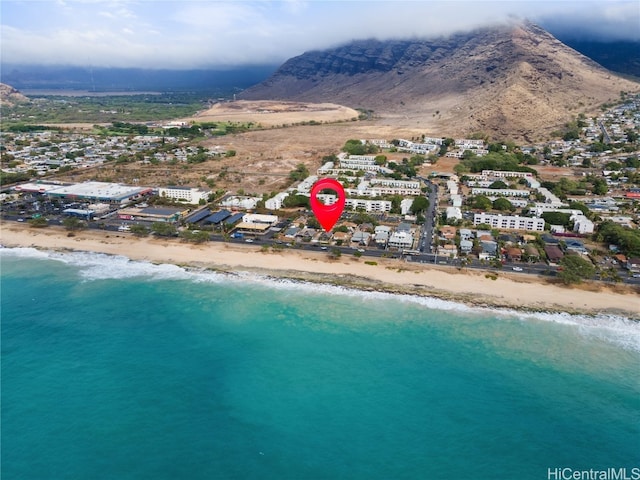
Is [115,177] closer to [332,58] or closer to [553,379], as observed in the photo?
[553,379]

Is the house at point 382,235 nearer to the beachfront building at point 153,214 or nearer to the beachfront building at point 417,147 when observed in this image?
the beachfront building at point 153,214

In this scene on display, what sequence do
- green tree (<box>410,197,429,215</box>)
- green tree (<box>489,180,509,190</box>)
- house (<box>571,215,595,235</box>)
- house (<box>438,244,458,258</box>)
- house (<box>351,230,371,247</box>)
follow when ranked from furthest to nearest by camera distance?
green tree (<box>489,180,509,190</box>)
green tree (<box>410,197,429,215</box>)
house (<box>571,215,595,235</box>)
house (<box>351,230,371,247</box>)
house (<box>438,244,458,258</box>)

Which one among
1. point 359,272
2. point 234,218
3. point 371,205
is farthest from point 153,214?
point 359,272

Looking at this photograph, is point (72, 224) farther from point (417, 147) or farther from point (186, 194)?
point (417, 147)

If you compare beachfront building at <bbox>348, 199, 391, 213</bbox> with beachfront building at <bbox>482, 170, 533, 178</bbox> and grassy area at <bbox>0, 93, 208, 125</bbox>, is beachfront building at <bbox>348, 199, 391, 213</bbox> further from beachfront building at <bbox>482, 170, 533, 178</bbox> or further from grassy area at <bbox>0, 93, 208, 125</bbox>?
grassy area at <bbox>0, 93, 208, 125</bbox>

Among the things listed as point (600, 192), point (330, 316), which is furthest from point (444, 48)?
point (330, 316)

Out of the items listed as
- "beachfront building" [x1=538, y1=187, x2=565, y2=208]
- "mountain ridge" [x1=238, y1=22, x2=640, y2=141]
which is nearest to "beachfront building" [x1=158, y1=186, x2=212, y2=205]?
"beachfront building" [x1=538, y1=187, x2=565, y2=208]
